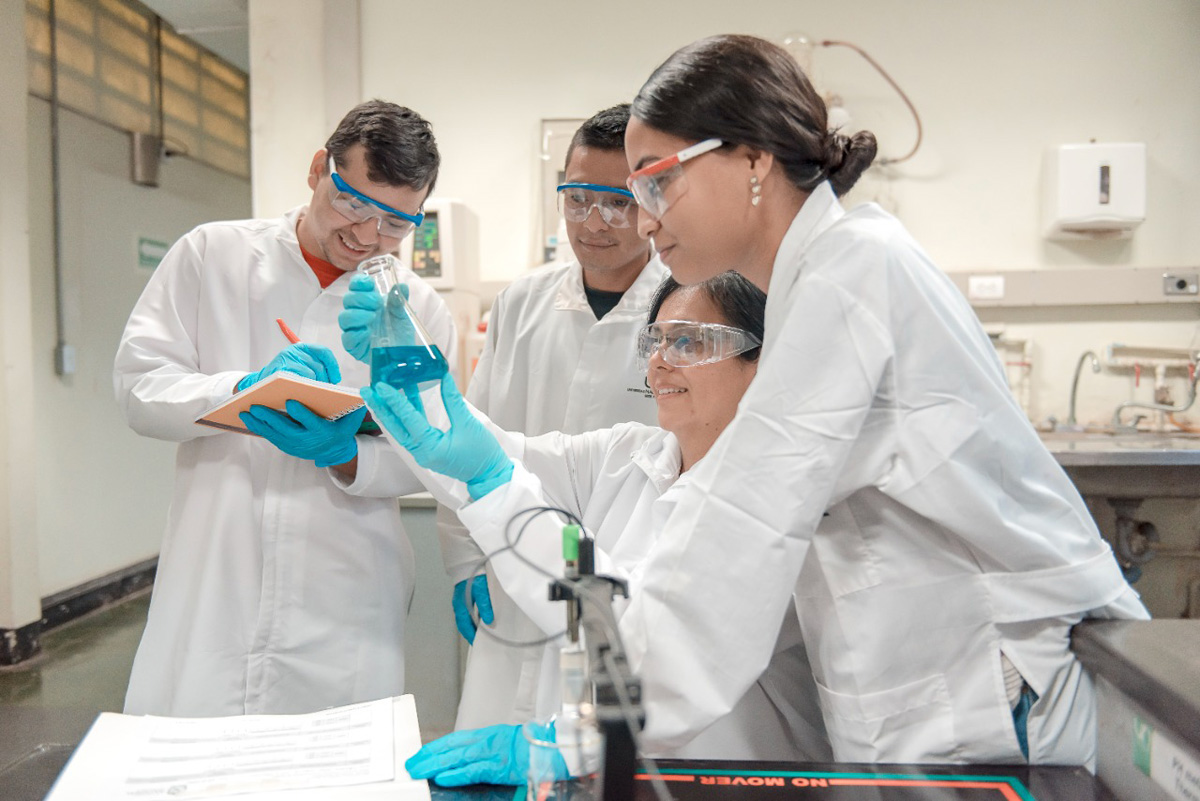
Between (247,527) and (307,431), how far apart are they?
0.87 feet

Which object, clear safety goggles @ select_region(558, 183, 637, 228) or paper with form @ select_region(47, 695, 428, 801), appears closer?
paper with form @ select_region(47, 695, 428, 801)

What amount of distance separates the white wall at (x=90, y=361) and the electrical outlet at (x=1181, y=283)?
15.7 ft

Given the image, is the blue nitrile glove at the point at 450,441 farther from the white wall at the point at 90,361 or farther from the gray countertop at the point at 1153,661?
the white wall at the point at 90,361

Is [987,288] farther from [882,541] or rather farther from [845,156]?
[882,541]

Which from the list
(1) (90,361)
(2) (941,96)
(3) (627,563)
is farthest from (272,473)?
(1) (90,361)

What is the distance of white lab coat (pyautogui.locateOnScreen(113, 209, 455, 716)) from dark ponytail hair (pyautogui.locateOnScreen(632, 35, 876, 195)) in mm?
867

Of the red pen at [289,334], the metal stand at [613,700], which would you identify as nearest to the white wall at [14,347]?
the red pen at [289,334]

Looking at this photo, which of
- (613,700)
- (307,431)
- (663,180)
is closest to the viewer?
(613,700)

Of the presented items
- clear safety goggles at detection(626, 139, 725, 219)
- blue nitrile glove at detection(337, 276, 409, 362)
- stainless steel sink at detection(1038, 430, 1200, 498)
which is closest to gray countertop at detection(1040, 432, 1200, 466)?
stainless steel sink at detection(1038, 430, 1200, 498)

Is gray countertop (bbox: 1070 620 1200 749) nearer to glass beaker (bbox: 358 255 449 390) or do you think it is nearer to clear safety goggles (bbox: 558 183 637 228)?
glass beaker (bbox: 358 255 449 390)

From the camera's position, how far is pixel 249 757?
0.97 metres

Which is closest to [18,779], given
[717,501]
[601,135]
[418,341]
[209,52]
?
[418,341]

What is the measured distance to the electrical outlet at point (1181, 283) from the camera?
3.25 metres

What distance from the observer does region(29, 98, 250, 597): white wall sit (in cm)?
397
